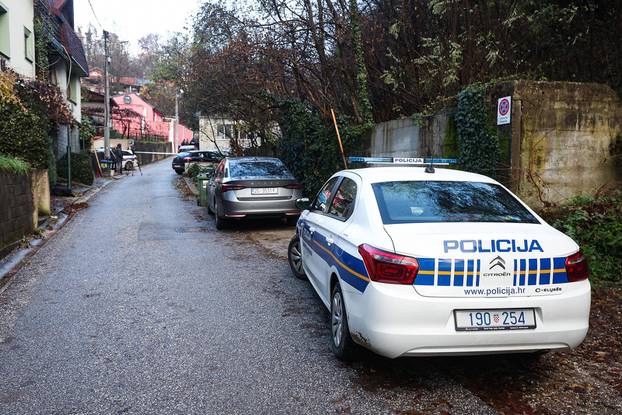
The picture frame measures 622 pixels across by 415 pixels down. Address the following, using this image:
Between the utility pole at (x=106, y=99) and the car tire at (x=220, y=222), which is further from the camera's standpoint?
the utility pole at (x=106, y=99)

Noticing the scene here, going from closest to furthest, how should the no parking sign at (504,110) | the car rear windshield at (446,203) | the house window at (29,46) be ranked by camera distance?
the car rear windshield at (446,203) < the no parking sign at (504,110) < the house window at (29,46)

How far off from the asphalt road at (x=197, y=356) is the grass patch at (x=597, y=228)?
2.56 meters

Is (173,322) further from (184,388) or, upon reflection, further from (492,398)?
(492,398)

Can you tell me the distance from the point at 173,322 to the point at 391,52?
32.4 feet

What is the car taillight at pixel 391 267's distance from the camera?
3.38m

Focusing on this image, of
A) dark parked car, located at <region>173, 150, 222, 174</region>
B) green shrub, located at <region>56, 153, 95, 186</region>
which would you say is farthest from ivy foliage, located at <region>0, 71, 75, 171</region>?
dark parked car, located at <region>173, 150, 222, 174</region>

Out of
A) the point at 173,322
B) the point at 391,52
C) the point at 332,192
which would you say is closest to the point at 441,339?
the point at 332,192

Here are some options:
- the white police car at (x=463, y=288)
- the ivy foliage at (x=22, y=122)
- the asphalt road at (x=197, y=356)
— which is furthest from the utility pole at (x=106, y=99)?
the white police car at (x=463, y=288)

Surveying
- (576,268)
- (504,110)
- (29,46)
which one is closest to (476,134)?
(504,110)

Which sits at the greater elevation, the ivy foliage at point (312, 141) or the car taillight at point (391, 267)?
the ivy foliage at point (312, 141)

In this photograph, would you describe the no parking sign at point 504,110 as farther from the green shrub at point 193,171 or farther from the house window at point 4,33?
the green shrub at point 193,171

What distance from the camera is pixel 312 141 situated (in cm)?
1409

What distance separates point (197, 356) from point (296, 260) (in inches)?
114

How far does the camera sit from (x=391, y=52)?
12930mm
